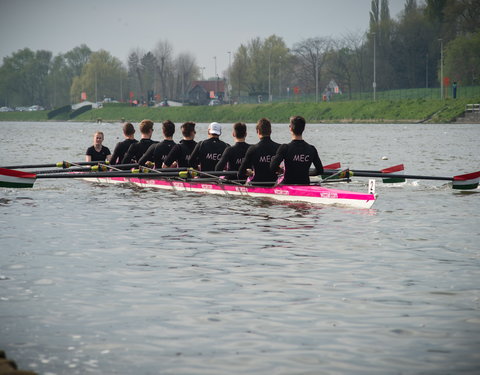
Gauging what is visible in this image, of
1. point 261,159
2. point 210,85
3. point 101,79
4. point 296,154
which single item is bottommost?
point 261,159

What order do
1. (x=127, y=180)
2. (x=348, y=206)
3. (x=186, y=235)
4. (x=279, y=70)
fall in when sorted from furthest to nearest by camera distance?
(x=279, y=70), (x=127, y=180), (x=348, y=206), (x=186, y=235)

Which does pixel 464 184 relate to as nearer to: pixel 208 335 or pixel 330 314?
pixel 330 314

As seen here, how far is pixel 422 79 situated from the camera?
118250mm

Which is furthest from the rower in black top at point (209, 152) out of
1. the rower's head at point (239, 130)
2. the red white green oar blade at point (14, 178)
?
the red white green oar blade at point (14, 178)

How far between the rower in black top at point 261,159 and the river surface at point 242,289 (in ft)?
2.24

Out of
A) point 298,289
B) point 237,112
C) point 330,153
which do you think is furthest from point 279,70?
point 298,289

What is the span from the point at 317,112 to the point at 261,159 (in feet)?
292

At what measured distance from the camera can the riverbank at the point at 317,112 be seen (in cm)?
8319

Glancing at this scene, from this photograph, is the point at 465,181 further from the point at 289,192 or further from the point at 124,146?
the point at 124,146

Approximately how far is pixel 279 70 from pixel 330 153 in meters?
120

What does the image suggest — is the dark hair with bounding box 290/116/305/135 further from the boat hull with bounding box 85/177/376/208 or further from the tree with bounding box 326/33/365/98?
the tree with bounding box 326/33/365/98

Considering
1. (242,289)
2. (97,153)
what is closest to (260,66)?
(97,153)

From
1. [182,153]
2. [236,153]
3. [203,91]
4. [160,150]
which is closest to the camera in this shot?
[236,153]

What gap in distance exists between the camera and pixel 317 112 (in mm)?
105188
